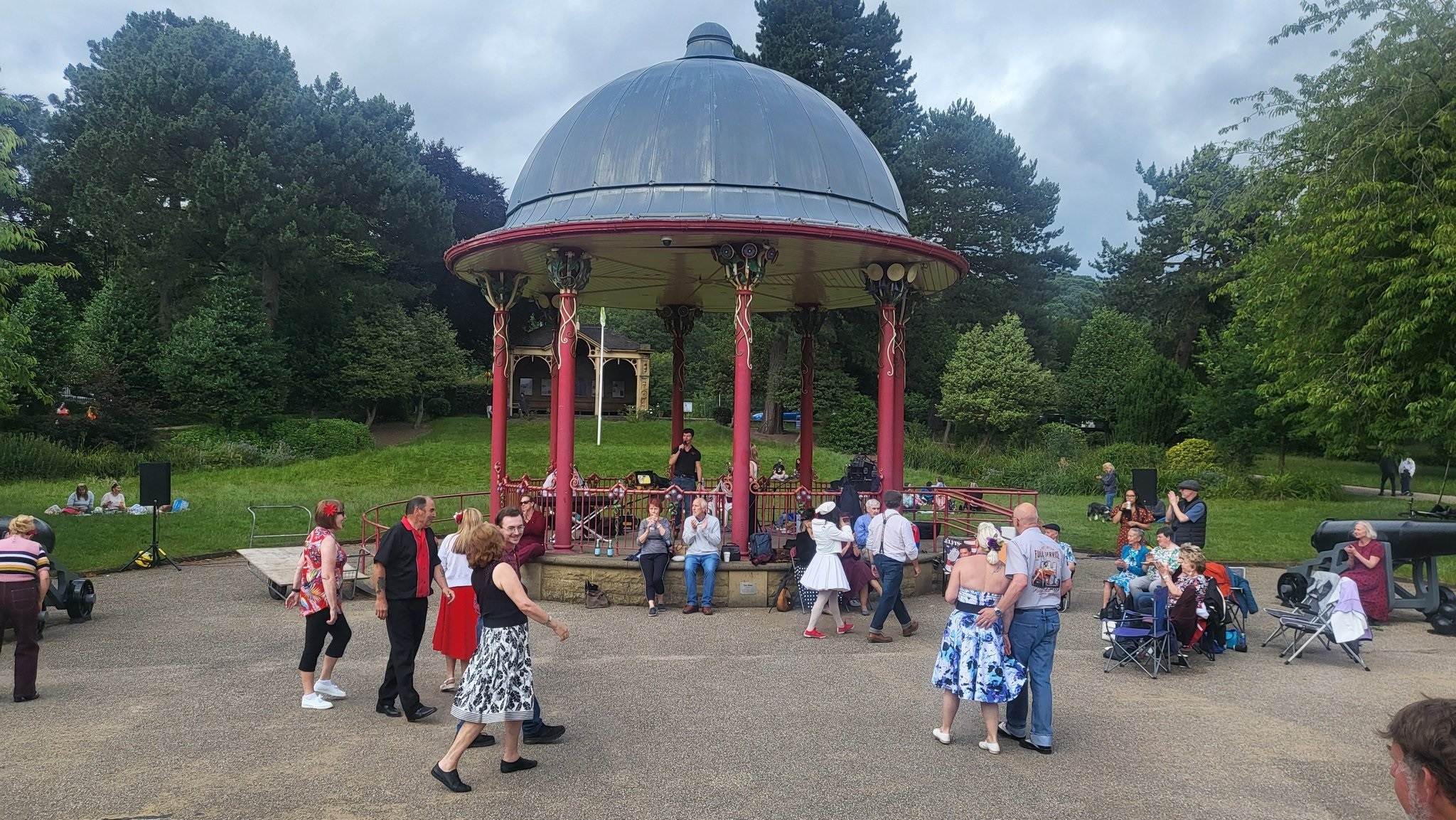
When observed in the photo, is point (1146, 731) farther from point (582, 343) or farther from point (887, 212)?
point (582, 343)

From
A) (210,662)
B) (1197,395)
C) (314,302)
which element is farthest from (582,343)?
(210,662)

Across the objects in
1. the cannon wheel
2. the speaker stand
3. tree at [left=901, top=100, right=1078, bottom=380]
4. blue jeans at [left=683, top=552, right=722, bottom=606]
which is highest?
tree at [left=901, top=100, right=1078, bottom=380]

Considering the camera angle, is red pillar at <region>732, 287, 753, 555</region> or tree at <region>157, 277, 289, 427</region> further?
tree at <region>157, 277, 289, 427</region>

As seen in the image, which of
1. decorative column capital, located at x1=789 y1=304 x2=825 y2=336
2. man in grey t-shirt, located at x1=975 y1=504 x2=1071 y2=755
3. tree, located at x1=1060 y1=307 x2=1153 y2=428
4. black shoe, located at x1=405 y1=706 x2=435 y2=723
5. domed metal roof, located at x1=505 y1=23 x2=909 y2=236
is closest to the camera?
man in grey t-shirt, located at x1=975 y1=504 x2=1071 y2=755

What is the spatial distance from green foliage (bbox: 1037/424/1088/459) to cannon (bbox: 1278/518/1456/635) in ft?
81.9

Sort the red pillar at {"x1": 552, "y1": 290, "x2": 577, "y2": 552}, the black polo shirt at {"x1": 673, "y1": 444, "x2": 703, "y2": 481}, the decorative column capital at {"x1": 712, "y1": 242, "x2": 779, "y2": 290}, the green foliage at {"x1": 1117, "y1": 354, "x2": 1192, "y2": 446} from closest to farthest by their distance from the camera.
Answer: the decorative column capital at {"x1": 712, "y1": 242, "x2": 779, "y2": 290} < the red pillar at {"x1": 552, "y1": 290, "x2": 577, "y2": 552} < the black polo shirt at {"x1": 673, "y1": 444, "x2": 703, "y2": 481} < the green foliage at {"x1": 1117, "y1": 354, "x2": 1192, "y2": 446}

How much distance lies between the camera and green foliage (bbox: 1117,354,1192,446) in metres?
42.5

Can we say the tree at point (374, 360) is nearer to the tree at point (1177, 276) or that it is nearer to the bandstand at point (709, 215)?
the bandstand at point (709, 215)

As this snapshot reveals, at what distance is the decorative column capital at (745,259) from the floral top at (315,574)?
7385mm

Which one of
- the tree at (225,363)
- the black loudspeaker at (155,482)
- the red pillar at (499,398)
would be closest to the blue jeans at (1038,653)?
the red pillar at (499,398)

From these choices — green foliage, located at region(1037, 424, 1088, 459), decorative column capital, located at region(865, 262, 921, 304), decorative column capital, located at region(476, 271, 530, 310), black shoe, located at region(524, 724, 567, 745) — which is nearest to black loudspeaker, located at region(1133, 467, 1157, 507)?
decorative column capital, located at region(865, 262, 921, 304)

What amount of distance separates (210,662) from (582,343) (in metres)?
46.2

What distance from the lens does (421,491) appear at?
29.6 meters

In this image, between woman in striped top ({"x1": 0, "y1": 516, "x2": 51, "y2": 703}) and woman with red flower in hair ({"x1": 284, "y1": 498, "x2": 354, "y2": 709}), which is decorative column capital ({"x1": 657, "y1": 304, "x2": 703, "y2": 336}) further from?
woman in striped top ({"x1": 0, "y1": 516, "x2": 51, "y2": 703})
